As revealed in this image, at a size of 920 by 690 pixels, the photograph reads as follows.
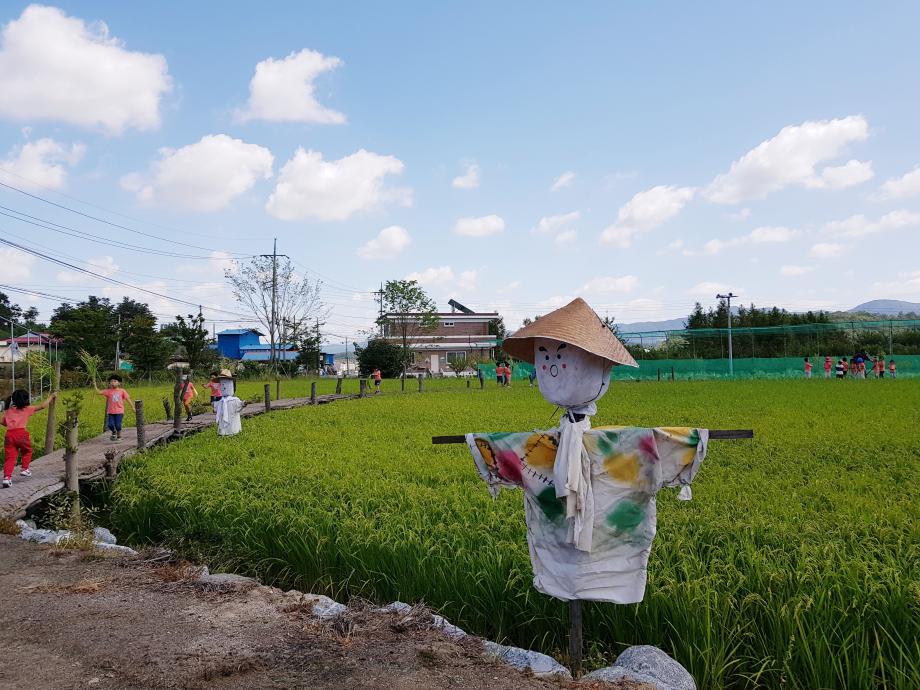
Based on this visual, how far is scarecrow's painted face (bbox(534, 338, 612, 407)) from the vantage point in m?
3.33

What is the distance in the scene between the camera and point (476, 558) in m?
4.36

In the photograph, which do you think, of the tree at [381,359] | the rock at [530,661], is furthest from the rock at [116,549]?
the tree at [381,359]

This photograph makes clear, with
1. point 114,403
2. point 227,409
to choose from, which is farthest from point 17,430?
point 227,409

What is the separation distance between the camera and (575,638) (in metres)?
3.23

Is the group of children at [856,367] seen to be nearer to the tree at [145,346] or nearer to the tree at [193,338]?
the tree at [193,338]

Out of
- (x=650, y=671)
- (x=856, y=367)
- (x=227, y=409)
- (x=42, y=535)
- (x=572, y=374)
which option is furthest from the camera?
(x=856, y=367)

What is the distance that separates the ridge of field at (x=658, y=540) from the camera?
3.22 m

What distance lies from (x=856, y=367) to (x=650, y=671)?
3141cm

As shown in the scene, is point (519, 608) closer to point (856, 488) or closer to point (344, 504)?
point (344, 504)

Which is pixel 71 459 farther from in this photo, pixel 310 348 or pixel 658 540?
pixel 310 348

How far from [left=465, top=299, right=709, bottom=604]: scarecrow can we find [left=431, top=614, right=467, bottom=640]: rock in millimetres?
557

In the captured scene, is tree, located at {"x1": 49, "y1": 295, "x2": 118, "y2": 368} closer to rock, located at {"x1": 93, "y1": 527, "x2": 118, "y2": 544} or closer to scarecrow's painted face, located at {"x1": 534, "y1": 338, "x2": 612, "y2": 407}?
rock, located at {"x1": 93, "y1": 527, "x2": 118, "y2": 544}

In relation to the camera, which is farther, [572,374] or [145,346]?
[145,346]

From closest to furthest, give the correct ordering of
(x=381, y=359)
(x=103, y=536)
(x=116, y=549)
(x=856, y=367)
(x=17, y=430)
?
1. (x=116, y=549)
2. (x=103, y=536)
3. (x=17, y=430)
4. (x=856, y=367)
5. (x=381, y=359)
